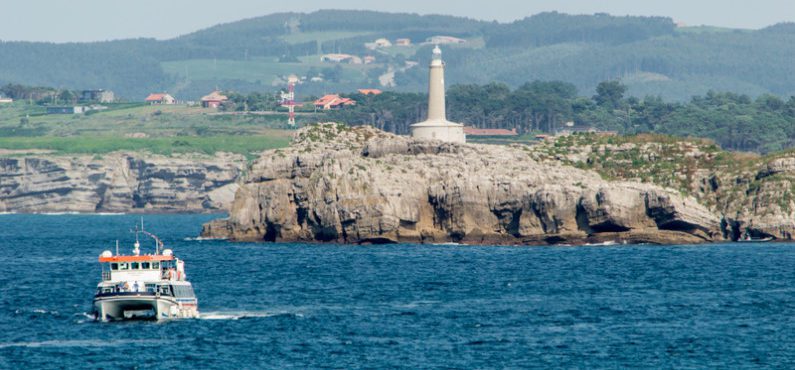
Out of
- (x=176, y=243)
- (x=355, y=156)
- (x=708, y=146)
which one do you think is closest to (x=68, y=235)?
(x=176, y=243)

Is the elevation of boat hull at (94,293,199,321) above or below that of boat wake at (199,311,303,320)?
above

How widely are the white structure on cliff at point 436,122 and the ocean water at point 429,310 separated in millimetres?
18532

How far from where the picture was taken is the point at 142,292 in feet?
222

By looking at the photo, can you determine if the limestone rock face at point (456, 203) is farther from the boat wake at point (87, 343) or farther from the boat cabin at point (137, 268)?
the boat wake at point (87, 343)

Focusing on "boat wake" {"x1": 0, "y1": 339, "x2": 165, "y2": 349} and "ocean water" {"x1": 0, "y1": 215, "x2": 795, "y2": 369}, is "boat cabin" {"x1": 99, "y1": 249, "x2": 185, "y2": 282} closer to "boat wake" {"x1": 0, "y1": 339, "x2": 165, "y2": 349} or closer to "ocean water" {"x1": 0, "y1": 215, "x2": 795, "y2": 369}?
"ocean water" {"x1": 0, "y1": 215, "x2": 795, "y2": 369}

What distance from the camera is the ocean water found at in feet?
200

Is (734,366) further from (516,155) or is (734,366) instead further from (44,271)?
(516,155)

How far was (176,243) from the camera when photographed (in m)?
119

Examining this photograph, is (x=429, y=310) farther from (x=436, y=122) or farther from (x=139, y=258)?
(x=436, y=122)

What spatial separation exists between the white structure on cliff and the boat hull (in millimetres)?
57293

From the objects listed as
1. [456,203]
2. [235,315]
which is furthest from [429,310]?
[456,203]

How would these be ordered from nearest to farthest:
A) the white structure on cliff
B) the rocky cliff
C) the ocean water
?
the ocean water, the rocky cliff, the white structure on cliff

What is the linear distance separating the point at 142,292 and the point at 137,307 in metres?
0.71

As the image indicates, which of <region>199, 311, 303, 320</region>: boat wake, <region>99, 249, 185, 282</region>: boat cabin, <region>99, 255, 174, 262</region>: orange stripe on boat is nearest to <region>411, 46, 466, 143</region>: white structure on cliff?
<region>199, 311, 303, 320</region>: boat wake
